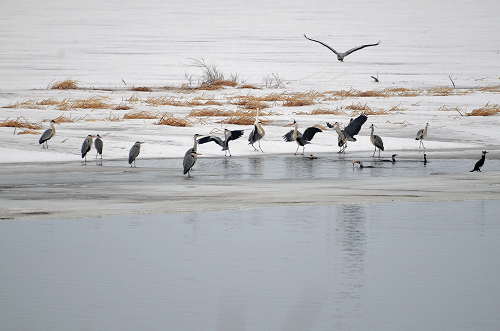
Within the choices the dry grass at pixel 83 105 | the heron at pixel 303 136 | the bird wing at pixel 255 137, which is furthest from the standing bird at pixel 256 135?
the dry grass at pixel 83 105

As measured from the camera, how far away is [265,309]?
5723 mm

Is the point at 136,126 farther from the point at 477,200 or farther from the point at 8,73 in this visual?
the point at 8,73

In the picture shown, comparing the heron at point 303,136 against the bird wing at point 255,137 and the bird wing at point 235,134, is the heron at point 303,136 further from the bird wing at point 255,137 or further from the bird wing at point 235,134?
the bird wing at point 235,134

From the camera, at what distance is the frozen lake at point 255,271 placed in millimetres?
5535

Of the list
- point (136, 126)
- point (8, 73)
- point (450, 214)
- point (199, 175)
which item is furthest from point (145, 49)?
point (450, 214)

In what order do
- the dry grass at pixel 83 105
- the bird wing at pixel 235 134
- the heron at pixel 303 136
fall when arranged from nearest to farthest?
the bird wing at pixel 235 134, the heron at pixel 303 136, the dry grass at pixel 83 105

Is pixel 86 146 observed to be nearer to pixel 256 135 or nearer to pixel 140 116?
pixel 256 135

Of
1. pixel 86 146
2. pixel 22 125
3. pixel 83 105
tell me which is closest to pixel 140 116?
pixel 83 105

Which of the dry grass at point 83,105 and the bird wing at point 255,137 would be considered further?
the dry grass at point 83,105

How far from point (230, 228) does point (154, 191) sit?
2887 mm

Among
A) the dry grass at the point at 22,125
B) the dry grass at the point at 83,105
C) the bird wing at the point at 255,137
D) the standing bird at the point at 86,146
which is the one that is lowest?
the standing bird at the point at 86,146

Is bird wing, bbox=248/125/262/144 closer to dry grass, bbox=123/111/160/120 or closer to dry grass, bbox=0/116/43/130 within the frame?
dry grass, bbox=0/116/43/130

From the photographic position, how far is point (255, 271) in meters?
6.72

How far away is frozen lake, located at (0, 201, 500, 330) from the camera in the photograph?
5535mm
